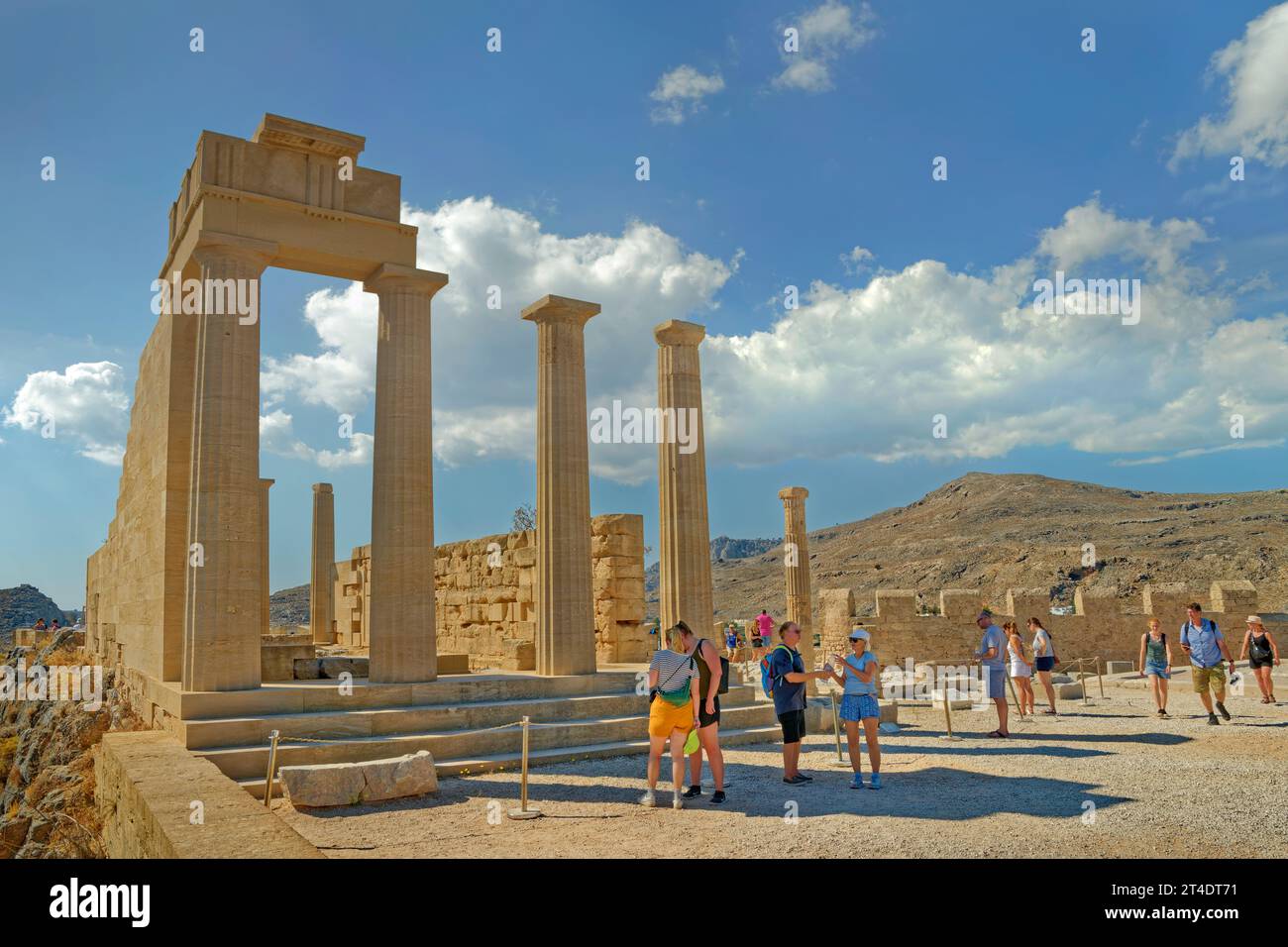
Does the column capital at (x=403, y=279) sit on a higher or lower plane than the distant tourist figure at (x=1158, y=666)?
higher

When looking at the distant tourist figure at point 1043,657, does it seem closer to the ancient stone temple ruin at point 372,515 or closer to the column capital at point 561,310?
the ancient stone temple ruin at point 372,515

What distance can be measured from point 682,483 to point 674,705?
695cm

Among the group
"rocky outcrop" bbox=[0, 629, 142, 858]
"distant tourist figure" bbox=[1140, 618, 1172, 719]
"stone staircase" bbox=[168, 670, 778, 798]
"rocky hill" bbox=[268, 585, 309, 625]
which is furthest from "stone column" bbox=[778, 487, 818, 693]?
"rocky hill" bbox=[268, 585, 309, 625]

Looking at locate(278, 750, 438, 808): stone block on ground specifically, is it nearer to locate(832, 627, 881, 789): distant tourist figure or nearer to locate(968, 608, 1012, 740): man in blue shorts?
locate(832, 627, 881, 789): distant tourist figure

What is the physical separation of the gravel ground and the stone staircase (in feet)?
2.19

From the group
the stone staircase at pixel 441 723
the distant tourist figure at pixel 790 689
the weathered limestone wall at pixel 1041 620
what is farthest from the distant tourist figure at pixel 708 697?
the weathered limestone wall at pixel 1041 620

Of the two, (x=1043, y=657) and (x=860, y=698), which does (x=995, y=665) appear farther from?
(x=860, y=698)

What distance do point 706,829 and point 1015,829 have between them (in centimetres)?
234

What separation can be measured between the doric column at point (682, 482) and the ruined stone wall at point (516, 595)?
2484 mm

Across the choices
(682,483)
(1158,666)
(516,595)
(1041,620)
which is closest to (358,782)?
(682,483)

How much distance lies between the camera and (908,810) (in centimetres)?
759

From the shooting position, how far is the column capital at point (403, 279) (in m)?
12.4
